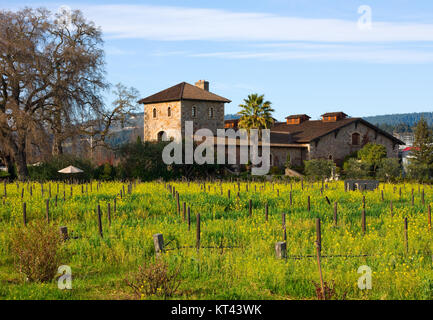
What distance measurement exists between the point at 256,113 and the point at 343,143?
Answer: 429 inches

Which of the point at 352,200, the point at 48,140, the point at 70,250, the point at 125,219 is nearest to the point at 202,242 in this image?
the point at 70,250

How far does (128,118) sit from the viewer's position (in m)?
55.5

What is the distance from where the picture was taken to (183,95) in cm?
5141

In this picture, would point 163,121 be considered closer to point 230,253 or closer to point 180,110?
point 180,110

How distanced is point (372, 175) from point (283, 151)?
897 cm

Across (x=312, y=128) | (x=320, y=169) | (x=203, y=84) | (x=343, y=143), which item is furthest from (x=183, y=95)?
(x=343, y=143)

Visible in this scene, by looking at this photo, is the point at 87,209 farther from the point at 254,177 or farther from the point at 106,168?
the point at 254,177

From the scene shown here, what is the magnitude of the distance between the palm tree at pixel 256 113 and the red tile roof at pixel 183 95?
8.25ft

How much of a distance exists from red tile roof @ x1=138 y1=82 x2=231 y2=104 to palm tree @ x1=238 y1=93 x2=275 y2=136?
8.25 feet

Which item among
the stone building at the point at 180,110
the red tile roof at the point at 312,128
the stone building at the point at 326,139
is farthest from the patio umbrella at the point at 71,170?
the red tile roof at the point at 312,128

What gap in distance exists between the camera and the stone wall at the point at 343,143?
54.6m

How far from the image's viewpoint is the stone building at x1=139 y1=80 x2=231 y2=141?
5103 centimetres

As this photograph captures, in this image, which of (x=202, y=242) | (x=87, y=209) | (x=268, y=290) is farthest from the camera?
(x=87, y=209)
